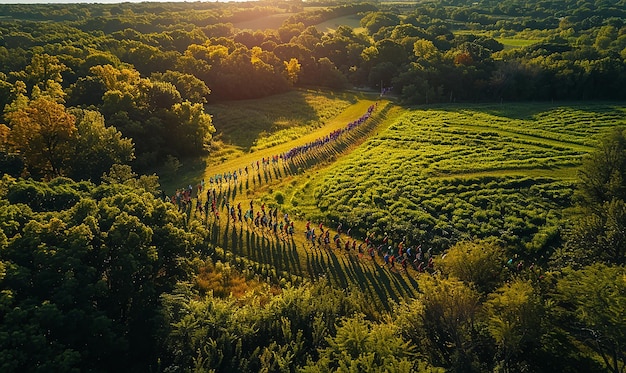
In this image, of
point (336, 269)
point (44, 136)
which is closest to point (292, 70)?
point (44, 136)

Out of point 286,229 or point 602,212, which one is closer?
point 602,212

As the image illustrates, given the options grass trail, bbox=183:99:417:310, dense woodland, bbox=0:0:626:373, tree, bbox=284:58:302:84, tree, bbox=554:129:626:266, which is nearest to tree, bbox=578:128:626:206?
tree, bbox=554:129:626:266

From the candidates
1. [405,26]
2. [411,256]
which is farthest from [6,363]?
[405,26]

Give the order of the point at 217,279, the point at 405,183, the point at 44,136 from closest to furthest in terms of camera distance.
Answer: the point at 217,279, the point at 44,136, the point at 405,183

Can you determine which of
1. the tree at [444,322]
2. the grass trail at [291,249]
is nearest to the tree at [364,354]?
the tree at [444,322]

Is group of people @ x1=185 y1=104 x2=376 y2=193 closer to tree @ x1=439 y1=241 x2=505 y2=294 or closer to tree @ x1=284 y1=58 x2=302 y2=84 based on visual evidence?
tree @ x1=439 y1=241 x2=505 y2=294

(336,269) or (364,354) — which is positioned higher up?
(364,354)

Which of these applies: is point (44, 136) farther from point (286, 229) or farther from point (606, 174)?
point (606, 174)

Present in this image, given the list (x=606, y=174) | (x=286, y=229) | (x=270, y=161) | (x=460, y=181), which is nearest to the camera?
(x=606, y=174)
